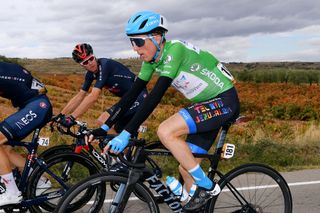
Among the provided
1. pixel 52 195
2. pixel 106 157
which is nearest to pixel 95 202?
pixel 52 195

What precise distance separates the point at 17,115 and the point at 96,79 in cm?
173

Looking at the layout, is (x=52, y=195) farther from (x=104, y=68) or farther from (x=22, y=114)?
(x=104, y=68)

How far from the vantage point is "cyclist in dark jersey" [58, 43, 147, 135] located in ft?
19.4

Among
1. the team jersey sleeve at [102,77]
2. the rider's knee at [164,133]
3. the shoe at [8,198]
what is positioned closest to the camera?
the rider's knee at [164,133]

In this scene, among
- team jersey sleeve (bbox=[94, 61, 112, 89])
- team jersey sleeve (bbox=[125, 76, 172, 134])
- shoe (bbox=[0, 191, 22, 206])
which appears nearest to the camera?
team jersey sleeve (bbox=[125, 76, 172, 134])

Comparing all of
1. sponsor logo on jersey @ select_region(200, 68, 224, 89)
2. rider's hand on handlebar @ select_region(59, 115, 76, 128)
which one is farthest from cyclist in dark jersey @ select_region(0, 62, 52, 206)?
sponsor logo on jersey @ select_region(200, 68, 224, 89)

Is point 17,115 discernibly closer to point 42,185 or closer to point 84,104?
point 42,185

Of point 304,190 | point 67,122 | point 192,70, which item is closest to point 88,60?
point 67,122

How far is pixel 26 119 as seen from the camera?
189 inches

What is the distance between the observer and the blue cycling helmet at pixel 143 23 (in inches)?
152

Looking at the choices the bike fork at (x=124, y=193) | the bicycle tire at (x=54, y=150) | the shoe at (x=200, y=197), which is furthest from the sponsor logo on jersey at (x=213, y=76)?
the bicycle tire at (x=54, y=150)

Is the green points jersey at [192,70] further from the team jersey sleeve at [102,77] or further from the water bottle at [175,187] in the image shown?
the team jersey sleeve at [102,77]

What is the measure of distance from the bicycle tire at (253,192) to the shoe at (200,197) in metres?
0.14

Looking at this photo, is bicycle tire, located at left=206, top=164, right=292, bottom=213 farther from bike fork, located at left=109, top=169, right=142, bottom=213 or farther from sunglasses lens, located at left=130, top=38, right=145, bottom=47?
sunglasses lens, located at left=130, top=38, right=145, bottom=47
